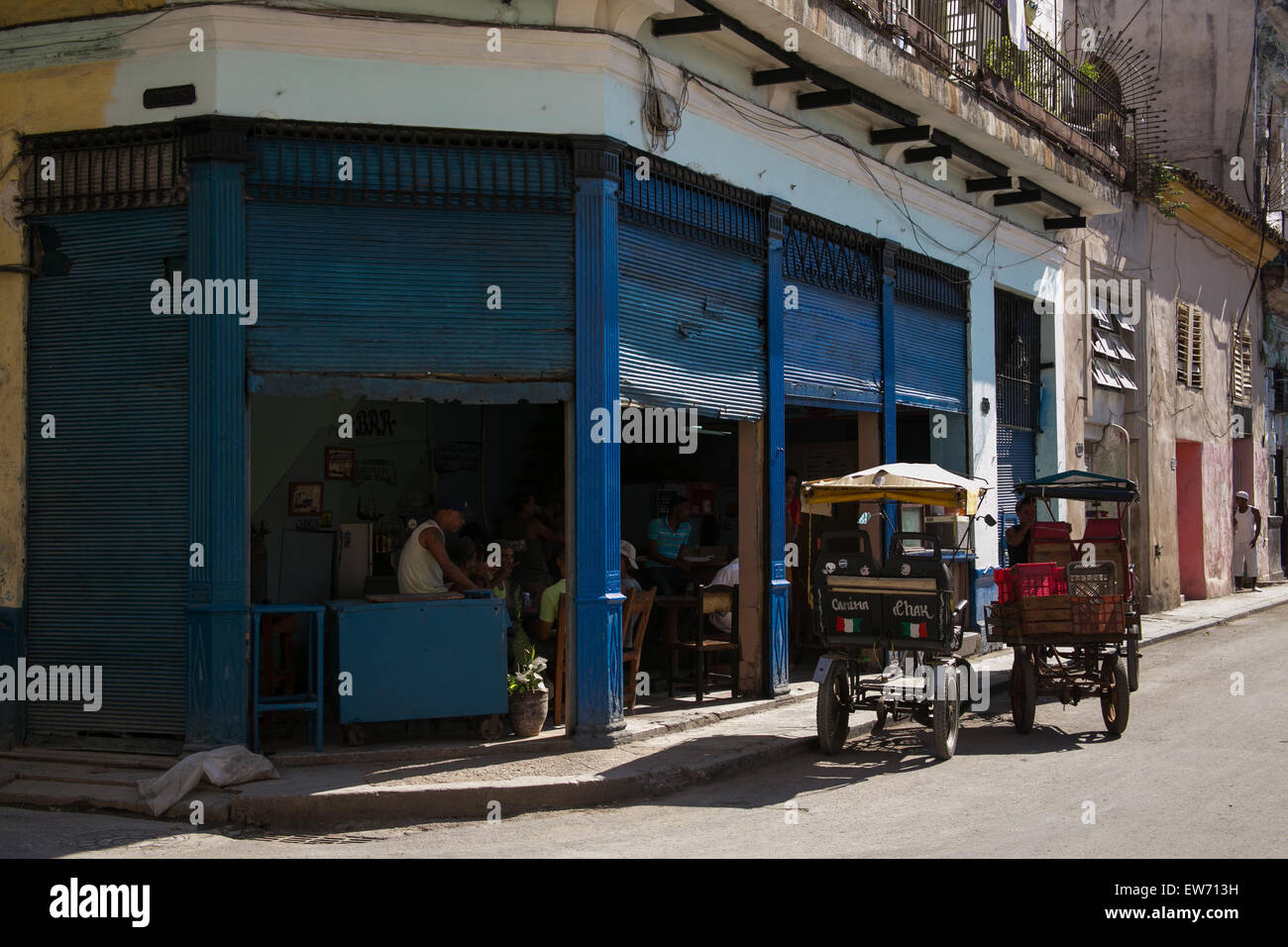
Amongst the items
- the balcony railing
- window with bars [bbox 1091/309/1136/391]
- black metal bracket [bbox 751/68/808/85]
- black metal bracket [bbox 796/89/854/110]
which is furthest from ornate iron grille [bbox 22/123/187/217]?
window with bars [bbox 1091/309/1136/391]

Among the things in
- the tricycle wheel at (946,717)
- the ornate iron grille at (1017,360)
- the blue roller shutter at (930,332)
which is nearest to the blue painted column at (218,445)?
the tricycle wheel at (946,717)

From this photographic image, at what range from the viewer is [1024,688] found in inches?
416

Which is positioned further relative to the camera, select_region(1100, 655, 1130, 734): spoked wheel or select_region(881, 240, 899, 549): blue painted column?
select_region(881, 240, 899, 549): blue painted column

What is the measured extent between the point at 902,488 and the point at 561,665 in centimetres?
301

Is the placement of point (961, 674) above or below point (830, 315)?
below

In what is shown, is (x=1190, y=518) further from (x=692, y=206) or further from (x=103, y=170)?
(x=103, y=170)

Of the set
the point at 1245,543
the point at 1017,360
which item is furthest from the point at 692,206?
the point at 1245,543

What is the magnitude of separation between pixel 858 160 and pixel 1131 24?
15.0m

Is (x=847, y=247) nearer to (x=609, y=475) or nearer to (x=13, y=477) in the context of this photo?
(x=609, y=475)

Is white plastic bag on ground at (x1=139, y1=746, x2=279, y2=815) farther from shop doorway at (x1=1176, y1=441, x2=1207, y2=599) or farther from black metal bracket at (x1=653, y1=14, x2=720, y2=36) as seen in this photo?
shop doorway at (x1=1176, y1=441, x2=1207, y2=599)

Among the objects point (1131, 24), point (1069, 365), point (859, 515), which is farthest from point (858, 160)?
point (1131, 24)

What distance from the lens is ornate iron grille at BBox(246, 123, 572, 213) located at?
356 inches

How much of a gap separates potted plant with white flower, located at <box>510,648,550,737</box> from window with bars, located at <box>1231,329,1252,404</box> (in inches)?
800

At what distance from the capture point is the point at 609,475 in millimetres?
9664
